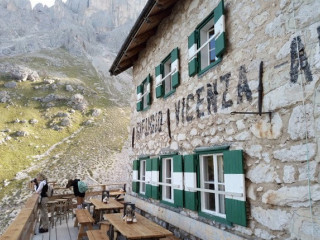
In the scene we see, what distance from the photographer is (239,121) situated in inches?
156

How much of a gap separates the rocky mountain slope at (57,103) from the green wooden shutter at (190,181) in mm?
14093

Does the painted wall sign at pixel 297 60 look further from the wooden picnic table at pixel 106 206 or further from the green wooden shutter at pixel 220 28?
the wooden picnic table at pixel 106 206

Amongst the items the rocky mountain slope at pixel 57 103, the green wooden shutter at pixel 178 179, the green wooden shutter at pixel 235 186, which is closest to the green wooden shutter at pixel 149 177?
the green wooden shutter at pixel 178 179

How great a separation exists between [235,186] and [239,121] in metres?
1.03

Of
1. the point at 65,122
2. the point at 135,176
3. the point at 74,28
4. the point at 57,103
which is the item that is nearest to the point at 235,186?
the point at 135,176

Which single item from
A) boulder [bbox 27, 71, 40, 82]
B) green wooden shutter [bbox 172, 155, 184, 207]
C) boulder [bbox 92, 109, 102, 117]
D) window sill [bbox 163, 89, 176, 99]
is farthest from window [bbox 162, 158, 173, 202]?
boulder [bbox 27, 71, 40, 82]

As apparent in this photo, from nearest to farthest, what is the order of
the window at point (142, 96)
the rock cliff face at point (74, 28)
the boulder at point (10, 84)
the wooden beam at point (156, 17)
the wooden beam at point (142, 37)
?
the wooden beam at point (156, 17) < the wooden beam at point (142, 37) < the window at point (142, 96) < the boulder at point (10, 84) < the rock cliff face at point (74, 28)

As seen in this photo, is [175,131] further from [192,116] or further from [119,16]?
[119,16]

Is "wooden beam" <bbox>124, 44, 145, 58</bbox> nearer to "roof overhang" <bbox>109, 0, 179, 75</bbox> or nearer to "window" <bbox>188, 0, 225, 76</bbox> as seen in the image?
"roof overhang" <bbox>109, 0, 179, 75</bbox>

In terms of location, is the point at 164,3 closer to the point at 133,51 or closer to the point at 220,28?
the point at 220,28

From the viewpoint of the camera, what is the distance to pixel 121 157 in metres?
27.1

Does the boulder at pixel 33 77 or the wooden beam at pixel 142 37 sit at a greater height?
the boulder at pixel 33 77

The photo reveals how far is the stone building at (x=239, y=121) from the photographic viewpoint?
296 centimetres

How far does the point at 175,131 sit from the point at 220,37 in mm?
2555
